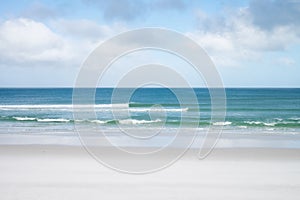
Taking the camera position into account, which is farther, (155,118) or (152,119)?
(155,118)

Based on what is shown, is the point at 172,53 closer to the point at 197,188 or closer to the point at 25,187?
the point at 197,188

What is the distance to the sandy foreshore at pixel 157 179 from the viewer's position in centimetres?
673

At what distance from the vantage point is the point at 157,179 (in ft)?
25.6

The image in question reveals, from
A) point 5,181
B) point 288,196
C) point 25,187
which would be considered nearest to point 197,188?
point 288,196

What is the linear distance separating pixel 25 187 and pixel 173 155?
4.89 metres

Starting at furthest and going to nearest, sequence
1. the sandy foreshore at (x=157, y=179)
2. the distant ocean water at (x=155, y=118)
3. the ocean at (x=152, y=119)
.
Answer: the distant ocean water at (x=155, y=118), the ocean at (x=152, y=119), the sandy foreshore at (x=157, y=179)

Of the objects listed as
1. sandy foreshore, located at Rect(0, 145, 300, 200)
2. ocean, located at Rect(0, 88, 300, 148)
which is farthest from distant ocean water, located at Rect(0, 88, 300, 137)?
sandy foreshore, located at Rect(0, 145, 300, 200)

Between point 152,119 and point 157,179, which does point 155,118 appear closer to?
point 152,119

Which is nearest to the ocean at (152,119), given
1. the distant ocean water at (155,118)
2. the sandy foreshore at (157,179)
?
the distant ocean water at (155,118)

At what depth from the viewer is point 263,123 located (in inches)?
877

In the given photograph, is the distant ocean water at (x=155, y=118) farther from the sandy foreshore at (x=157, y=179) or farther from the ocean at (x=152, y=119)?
the sandy foreshore at (x=157, y=179)

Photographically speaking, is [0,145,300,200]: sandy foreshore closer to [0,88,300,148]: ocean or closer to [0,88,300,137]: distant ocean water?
[0,88,300,148]: ocean

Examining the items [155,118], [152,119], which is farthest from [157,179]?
[155,118]

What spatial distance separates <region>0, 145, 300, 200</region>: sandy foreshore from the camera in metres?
6.73
